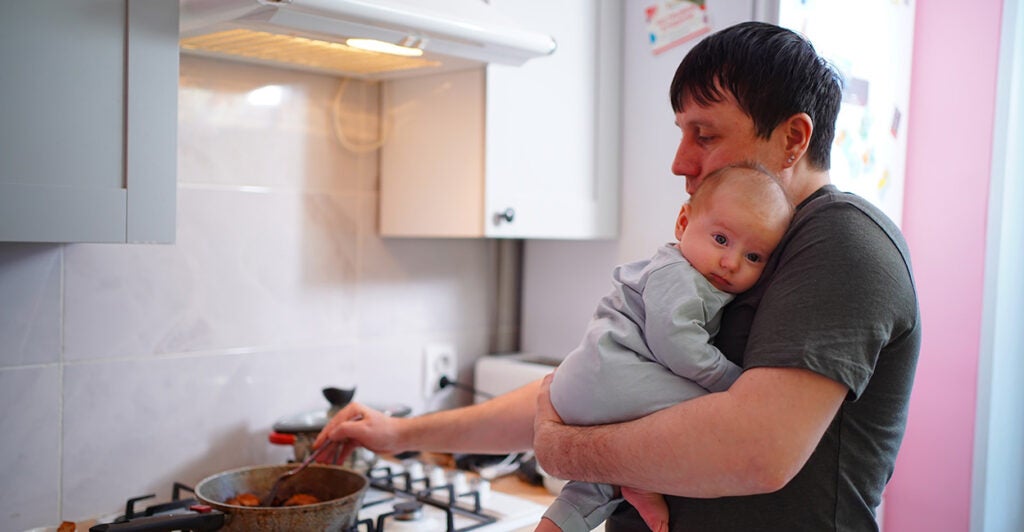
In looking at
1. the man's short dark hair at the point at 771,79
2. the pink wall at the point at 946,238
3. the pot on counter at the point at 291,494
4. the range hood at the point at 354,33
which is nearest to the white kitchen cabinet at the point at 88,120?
the range hood at the point at 354,33

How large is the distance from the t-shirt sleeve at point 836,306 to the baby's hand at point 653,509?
229mm

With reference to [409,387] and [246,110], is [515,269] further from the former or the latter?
[246,110]

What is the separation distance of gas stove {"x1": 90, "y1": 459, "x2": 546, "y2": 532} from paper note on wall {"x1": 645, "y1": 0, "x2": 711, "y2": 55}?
1049 millimetres

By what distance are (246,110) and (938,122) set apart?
1.64m

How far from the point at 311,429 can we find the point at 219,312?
31 centimetres

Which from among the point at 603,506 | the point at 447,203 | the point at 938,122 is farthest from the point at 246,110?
the point at 938,122

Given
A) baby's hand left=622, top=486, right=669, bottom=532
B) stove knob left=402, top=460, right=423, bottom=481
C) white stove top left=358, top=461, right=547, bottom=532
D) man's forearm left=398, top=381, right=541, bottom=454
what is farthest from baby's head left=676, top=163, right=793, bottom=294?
stove knob left=402, top=460, right=423, bottom=481

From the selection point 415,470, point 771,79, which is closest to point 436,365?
point 415,470

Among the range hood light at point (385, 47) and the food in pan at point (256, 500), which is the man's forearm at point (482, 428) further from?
the range hood light at point (385, 47)

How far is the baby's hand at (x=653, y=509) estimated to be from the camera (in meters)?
1.12

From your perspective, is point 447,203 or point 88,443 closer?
point 88,443

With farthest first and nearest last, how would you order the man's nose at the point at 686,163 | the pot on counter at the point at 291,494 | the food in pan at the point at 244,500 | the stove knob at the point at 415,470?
the stove knob at the point at 415,470
the food in pan at the point at 244,500
the pot on counter at the point at 291,494
the man's nose at the point at 686,163

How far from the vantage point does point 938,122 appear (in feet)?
7.34

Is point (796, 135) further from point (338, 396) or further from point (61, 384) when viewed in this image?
point (61, 384)
